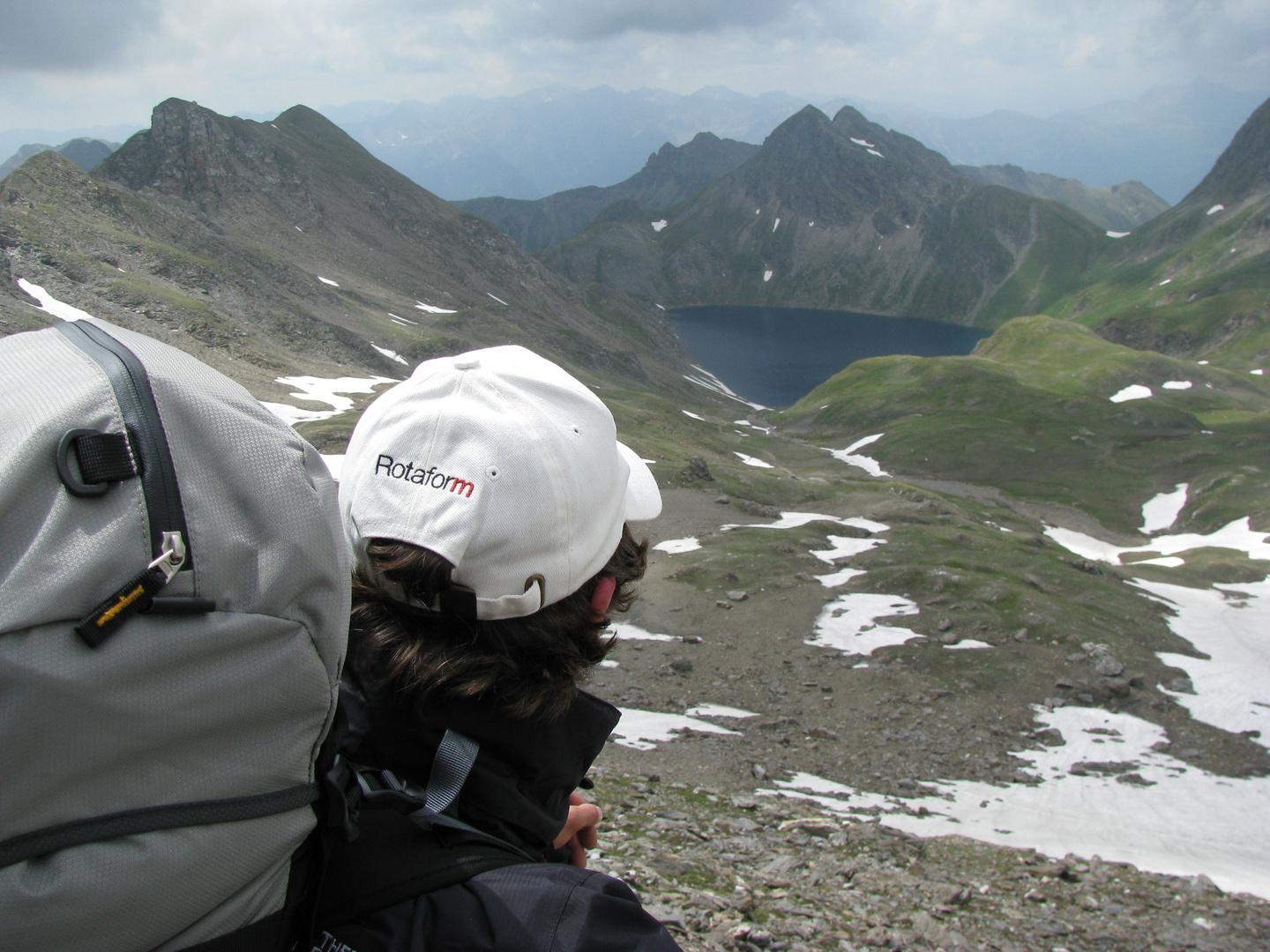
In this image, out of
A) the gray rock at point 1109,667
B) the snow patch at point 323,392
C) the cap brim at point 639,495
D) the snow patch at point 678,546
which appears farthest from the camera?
Answer: the snow patch at point 323,392

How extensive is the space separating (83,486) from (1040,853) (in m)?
20.1

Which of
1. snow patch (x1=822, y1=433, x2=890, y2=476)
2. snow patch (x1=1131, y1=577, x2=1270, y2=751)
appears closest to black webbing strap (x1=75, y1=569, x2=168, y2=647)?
snow patch (x1=1131, y1=577, x2=1270, y2=751)

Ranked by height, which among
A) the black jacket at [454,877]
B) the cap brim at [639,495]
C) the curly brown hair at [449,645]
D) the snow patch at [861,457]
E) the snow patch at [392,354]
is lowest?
the snow patch at [861,457]

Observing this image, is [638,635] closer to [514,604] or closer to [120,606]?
[514,604]

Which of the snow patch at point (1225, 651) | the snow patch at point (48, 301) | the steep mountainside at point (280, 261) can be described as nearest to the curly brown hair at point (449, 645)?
the snow patch at point (1225, 651)

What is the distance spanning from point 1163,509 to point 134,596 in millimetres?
102123

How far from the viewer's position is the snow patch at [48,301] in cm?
6134

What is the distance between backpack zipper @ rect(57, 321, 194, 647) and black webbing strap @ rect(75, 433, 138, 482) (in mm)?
40

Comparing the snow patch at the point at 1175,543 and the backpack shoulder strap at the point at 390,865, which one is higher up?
the backpack shoulder strap at the point at 390,865

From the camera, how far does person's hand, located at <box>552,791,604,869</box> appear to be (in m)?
3.49

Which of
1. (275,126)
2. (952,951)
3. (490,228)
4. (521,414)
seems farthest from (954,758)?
(275,126)

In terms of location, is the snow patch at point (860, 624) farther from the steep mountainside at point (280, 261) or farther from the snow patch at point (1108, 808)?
the steep mountainside at point (280, 261)

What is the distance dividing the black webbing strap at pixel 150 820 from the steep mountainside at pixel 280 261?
64.2m

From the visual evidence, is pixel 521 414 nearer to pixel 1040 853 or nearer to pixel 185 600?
pixel 185 600
